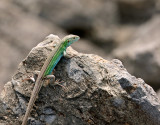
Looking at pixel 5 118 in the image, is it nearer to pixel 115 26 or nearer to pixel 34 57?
pixel 34 57

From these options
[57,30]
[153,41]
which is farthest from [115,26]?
[153,41]

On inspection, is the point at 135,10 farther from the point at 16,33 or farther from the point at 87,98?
the point at 87,98

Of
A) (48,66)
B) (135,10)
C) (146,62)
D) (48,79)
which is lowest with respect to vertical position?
(48,79)

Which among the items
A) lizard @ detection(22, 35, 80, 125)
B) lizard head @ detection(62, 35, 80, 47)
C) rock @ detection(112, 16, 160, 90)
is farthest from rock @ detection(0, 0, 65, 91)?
lizard @ detection(22, 35, 80, 125)

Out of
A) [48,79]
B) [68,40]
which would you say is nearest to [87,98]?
[48,79]

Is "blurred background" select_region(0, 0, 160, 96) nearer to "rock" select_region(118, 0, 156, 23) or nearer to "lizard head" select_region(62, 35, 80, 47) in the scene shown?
"rock" select_region(118, 0, 156, 23)

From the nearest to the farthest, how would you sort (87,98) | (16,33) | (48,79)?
(87,98) < (48,79) < (16,33)

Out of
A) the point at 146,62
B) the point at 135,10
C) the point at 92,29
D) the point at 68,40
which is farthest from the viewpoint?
the point at 135,10
